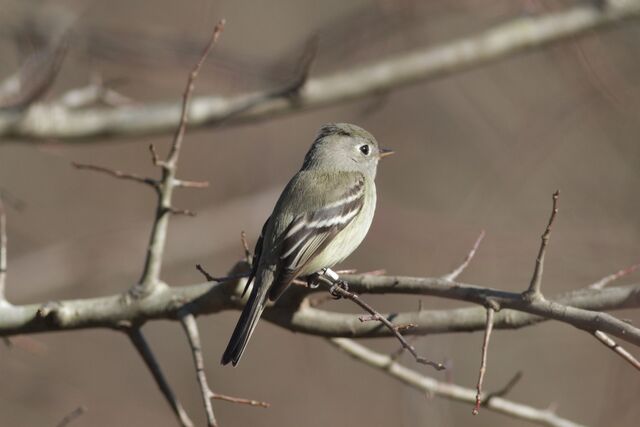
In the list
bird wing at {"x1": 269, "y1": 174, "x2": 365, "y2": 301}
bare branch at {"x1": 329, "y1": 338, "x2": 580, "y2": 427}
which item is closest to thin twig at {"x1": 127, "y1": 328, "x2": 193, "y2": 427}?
bird wing at {"x1": 269, "y1": 174, "x2": 365, "y2": 301}

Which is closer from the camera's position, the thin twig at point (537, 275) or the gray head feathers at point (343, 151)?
the thin twig at point (537, 275)

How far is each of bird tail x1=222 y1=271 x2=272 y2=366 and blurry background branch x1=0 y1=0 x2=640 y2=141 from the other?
192cm

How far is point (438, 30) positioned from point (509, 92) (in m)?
1.79

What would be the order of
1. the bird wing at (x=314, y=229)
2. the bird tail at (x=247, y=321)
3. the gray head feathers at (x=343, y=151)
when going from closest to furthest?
1. the bird tail at (x=247, y=321)
2. the bird wing at (x=314, y=229)
3. the gray head feathers at (x=343, y=151)

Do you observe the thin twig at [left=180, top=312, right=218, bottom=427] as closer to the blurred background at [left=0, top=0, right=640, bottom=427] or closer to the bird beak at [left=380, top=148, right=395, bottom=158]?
the blurred background at [left=0, top=0, right=640, bottom=427]

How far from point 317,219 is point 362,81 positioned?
1.44 m

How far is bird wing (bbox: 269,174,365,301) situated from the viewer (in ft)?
11.7

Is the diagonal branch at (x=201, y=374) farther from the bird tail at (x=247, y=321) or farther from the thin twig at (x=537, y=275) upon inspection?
the thin twig at (x=537, y=275)

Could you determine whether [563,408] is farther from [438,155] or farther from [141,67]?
[141,67]

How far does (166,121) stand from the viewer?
16.2ft

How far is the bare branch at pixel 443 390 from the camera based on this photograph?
11.1 feet

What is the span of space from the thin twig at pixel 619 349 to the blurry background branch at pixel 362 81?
2846mm

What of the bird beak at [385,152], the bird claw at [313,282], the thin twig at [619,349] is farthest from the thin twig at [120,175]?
the bird beak at [385,152]

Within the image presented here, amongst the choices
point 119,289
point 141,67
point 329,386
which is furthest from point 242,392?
point 141,67
